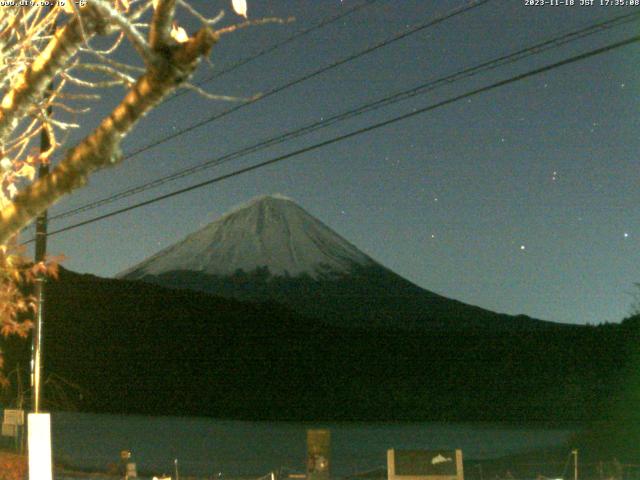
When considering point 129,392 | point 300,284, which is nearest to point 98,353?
point 129,392

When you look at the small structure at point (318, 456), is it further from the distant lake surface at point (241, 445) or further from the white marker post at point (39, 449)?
the distant lake surface at point (241, 445)

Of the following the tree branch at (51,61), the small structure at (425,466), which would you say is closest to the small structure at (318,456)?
the small structure at (425,466)

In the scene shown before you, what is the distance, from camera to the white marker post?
9227 mm

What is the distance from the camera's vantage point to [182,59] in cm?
398

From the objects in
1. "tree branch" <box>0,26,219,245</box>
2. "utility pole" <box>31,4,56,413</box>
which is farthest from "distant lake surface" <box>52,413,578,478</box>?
"tree branch" <box>0,26,219,245</box>

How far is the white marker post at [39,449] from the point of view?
9.23 m

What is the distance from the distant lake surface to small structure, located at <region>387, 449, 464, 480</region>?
1155 centimetres

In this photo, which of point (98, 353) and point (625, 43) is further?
point (98, 353)

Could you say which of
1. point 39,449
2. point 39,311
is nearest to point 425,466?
point 39,449

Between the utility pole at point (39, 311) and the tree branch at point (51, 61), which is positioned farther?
the utility pole at point (39, 311)

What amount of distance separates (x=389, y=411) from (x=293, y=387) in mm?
10787

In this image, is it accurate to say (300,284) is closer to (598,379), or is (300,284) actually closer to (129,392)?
(129,392)

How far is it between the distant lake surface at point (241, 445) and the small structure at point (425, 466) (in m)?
11.5

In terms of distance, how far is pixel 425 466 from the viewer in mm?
12500
